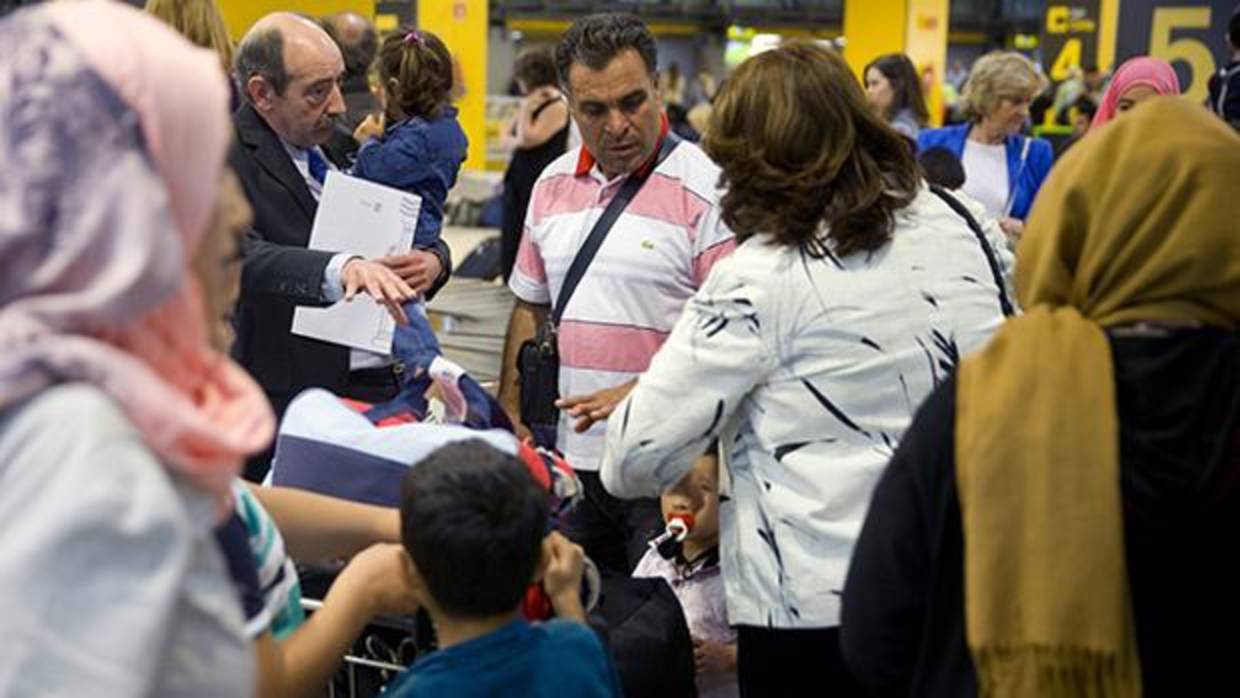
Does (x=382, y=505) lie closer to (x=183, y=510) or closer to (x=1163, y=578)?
(x=183, y=510)

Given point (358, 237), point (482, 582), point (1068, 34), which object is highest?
point (358, 237)

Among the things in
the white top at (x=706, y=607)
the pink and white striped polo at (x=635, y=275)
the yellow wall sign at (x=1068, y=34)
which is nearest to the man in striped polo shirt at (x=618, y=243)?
the pink and white striped polo at (x=635, y=275)

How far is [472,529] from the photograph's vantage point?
70.1 inches

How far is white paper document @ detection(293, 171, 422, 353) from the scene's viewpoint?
127 inches

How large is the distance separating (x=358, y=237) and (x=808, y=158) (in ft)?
4.28

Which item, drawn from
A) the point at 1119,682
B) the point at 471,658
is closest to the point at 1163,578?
the point at 1119,682

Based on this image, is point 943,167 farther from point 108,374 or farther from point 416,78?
point 108,374

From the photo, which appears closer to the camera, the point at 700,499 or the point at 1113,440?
the point at 1113,440

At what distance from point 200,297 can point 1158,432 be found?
1.07 metres

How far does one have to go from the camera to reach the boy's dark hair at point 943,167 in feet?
18.4

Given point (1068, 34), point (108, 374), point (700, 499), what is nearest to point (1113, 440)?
point (108, 374)

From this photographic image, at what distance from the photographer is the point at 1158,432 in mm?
1651

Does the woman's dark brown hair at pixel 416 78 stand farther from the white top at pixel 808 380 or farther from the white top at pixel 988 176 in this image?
the white top at pixel 988 176

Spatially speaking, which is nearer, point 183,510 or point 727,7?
point 183,510
